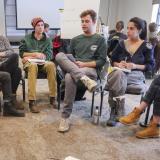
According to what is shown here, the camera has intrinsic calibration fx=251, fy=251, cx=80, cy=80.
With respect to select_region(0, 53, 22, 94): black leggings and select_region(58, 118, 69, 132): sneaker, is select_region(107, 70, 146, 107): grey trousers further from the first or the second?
select_region(0, 53, 22, 94): black leggings

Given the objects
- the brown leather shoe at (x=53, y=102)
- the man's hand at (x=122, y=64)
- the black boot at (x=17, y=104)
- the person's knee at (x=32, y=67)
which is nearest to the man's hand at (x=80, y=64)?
the man's hand at (x=122, y=64)

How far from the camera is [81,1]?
3.51m

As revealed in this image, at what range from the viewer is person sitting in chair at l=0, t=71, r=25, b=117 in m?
2.50

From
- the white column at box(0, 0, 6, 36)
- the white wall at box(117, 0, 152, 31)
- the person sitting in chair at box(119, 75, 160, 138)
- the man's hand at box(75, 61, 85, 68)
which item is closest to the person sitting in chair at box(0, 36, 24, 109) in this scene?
the man's hand at box(75, 61, 85, 68)

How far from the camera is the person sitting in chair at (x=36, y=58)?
274 cm

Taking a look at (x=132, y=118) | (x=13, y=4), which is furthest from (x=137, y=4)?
(x=132, y=118)

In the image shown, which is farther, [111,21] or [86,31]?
[111,21]

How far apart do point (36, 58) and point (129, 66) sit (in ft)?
3.52

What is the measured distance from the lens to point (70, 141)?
7.21ft

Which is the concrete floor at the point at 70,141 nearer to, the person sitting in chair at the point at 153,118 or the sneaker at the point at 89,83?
the person sitting in chair at the point at 153,118

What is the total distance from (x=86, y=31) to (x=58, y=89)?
2.37 ft

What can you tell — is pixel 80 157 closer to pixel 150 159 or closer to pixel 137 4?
pixel 150 159

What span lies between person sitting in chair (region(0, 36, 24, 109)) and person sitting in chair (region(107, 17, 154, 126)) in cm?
100

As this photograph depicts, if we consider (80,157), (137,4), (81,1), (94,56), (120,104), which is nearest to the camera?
(80,157)
